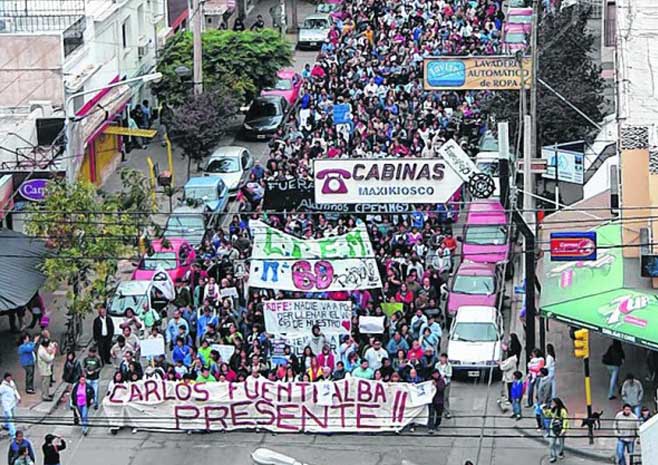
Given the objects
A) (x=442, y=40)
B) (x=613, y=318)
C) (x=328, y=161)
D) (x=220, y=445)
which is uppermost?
(x=442, y=40)

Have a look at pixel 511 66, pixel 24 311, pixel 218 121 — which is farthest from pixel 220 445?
pixel 218 121

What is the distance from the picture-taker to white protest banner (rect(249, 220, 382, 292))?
34.4 metres

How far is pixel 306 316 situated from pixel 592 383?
18.7ft

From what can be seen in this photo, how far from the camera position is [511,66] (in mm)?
39531

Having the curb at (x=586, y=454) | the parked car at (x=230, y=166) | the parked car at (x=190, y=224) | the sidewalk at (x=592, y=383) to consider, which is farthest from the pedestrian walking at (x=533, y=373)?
the parked car at (x=230, y=166)

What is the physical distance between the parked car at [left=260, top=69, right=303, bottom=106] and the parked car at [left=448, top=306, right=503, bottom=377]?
857 inches

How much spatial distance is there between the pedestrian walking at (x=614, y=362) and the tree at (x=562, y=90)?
1387cm

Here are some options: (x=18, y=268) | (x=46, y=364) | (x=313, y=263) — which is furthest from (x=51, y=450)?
(x=18, y=268)

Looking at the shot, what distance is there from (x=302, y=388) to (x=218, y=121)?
1957cm

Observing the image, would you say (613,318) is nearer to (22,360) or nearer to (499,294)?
(499,294)

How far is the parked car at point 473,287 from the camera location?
35.9m

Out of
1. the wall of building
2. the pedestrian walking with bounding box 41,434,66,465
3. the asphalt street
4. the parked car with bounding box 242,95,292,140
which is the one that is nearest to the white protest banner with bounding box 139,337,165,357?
the asphalt street

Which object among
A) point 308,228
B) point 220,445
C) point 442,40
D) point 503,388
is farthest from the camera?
point 442,40

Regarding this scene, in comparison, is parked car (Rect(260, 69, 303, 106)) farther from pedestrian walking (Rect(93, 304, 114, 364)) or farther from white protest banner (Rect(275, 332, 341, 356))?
white protest banner (Rect(275, 332, 341, 356))
